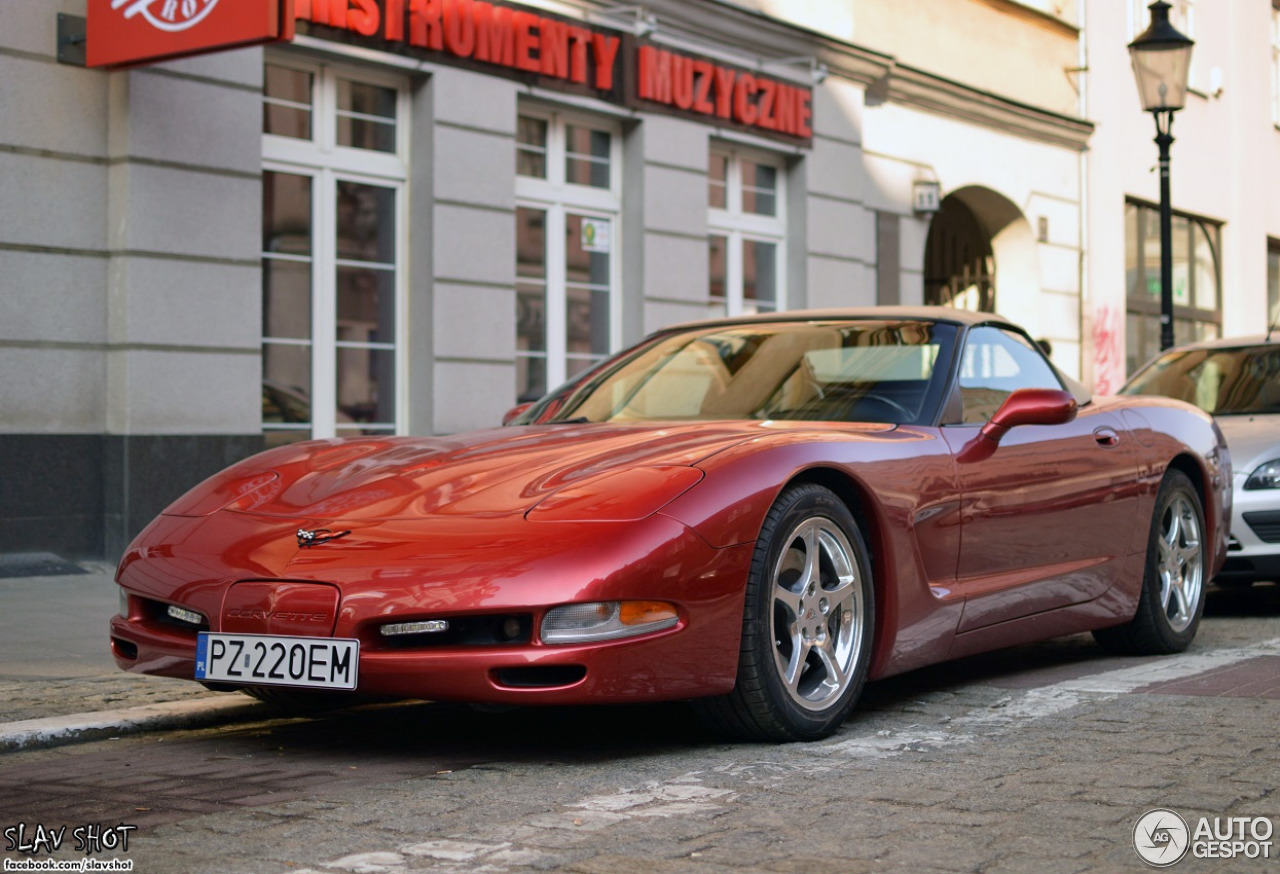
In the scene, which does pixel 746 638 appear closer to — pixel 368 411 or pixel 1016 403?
pixel 1016 403

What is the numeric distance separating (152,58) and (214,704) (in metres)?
5.52

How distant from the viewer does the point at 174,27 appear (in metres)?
9.73

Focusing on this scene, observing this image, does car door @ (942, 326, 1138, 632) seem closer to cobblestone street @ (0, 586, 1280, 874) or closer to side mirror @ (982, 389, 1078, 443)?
side mirror @ (982, 389, 1078, 443)

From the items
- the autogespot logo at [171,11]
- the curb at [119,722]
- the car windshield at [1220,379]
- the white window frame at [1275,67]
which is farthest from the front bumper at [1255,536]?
the white window frame at [1275,67]

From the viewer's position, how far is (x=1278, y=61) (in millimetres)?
28766

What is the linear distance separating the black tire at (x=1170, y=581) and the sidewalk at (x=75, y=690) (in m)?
3.42

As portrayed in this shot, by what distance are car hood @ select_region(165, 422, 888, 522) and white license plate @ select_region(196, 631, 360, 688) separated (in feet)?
1.33

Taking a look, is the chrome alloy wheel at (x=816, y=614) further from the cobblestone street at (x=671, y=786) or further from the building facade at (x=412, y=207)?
the building facade at (x=412, y=207)

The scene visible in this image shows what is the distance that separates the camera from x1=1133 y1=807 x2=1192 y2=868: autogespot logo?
3527 mm

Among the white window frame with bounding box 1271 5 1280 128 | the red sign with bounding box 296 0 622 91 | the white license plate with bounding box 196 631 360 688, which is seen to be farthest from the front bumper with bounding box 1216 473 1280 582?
the white window frame with bounding box 1271 5 1280 128

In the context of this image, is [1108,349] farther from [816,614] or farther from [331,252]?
[816,614]

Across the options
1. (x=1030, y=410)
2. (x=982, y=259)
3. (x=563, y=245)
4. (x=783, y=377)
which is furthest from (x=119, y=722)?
(x=982, y=259)

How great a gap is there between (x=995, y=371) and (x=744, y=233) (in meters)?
10.3

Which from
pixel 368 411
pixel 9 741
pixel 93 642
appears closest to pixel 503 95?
pixel 368 411
